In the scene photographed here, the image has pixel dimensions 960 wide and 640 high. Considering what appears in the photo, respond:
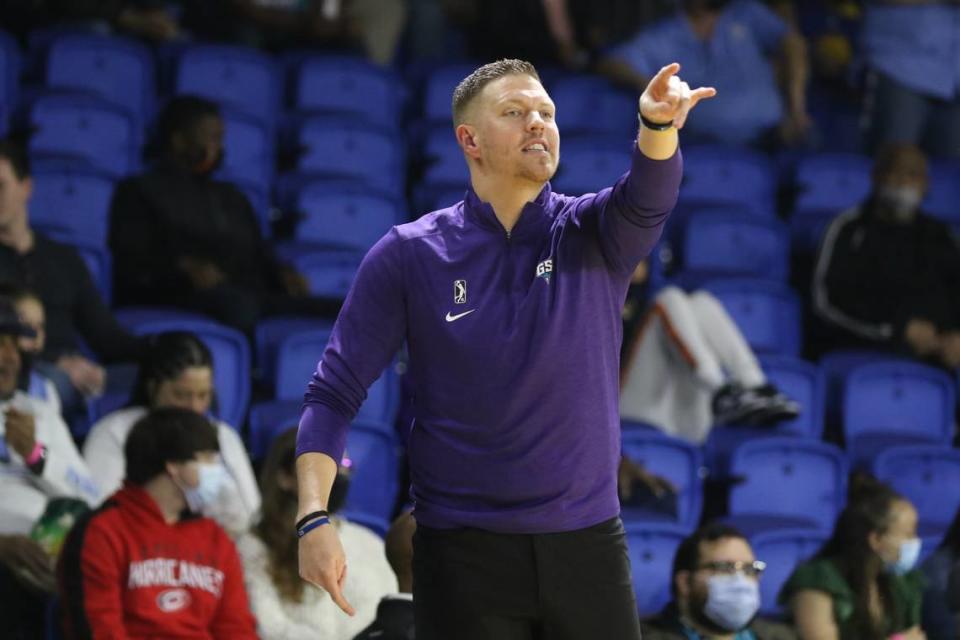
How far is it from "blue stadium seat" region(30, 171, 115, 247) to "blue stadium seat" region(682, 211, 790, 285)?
2.73 metres

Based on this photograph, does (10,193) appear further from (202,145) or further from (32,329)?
(202,145)

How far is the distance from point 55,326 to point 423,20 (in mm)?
4276

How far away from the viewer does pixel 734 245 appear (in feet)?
25.6

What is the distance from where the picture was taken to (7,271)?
18.5 ft

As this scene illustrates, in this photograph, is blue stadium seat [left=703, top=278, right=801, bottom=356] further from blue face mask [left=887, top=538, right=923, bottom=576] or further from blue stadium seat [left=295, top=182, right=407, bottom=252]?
blue face mask [left=887, top=538, right=923, bottom=576]

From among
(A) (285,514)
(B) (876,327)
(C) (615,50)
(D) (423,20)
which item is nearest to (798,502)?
(B) (876,327)

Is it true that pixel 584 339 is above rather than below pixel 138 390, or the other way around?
above

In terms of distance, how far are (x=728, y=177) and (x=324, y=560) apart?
6.00 meters

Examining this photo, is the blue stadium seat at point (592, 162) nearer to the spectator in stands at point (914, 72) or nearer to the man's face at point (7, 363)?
the spectator in stands at point (914, 72)

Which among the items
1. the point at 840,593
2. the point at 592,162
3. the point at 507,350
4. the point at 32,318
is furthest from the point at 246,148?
the point at 507,350

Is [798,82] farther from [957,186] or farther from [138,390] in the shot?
[138,390]

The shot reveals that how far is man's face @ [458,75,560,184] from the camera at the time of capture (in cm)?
276

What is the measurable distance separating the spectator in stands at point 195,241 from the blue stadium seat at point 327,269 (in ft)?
0.53

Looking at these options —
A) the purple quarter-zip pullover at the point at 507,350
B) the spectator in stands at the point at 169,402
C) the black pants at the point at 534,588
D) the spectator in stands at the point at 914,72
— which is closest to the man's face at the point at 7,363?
the spectator in stands at the point at 169,402
